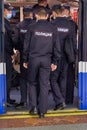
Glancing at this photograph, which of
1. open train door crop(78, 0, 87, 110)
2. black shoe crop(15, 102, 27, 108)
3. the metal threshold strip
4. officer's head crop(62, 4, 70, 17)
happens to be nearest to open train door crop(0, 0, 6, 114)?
the metal threshold strip

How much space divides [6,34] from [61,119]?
165 cm

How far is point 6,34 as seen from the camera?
7.90 m

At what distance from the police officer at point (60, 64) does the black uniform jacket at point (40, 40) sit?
0.48 m

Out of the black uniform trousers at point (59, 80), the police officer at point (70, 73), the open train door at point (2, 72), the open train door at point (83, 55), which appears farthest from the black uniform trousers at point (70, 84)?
the open train door at point (2, 72)

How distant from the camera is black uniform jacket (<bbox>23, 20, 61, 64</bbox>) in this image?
7.30 metres

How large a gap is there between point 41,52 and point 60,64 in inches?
31.6

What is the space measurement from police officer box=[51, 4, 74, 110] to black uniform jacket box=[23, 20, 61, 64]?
0.48 metres

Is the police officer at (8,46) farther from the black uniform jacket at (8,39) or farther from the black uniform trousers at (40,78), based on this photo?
the black uniform trousers at (40,78)

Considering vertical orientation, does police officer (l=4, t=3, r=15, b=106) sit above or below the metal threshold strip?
above

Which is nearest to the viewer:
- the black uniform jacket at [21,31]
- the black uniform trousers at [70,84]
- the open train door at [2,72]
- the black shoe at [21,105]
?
the open train door at [2,72]

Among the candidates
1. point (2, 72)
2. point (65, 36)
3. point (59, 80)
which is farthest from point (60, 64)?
point (2, 72)

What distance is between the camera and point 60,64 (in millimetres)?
8039

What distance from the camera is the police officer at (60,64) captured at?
26.0 ft

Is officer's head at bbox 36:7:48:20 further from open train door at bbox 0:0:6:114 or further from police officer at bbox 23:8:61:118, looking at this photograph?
open train door at bbox 0:0:6:114
